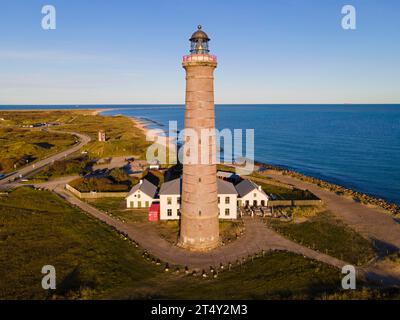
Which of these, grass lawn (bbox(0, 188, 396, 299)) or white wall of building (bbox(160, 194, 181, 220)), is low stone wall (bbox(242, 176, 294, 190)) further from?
grass lawn (bbox(0, 188, 396, 299))

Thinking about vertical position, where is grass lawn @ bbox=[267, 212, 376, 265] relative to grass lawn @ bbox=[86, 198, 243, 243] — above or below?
below

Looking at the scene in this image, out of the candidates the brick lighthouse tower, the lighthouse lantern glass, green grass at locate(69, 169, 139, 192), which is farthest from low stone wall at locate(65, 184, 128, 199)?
the lighthouse lantern glass

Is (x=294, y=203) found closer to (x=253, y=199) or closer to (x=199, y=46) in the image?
(x=253, y=199)

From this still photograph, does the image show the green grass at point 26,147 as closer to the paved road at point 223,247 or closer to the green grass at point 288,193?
the paved road at point 223,247

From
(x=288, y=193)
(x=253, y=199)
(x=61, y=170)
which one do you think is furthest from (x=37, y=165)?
(x=288, y=193)
